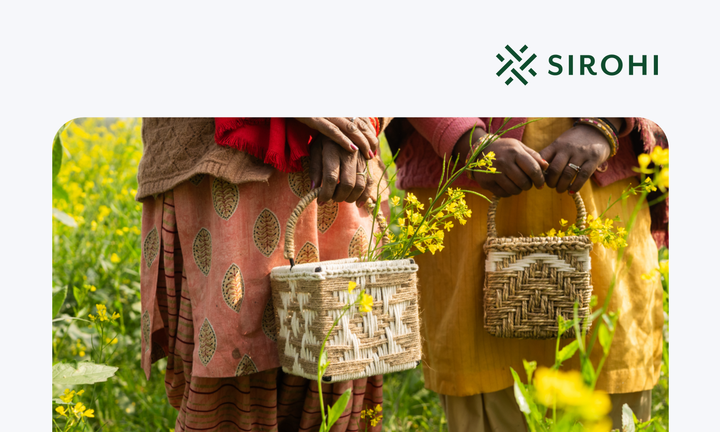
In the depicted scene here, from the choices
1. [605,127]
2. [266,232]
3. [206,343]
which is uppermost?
[605,127]

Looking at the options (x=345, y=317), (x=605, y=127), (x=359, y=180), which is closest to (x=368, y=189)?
(x=359, y=180)

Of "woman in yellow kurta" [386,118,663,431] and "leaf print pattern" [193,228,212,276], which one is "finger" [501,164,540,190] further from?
"leaf print pattern" [193,228,212,276]

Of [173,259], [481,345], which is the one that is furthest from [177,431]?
[481,345]

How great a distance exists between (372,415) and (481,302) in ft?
1.18

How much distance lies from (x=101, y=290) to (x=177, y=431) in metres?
0.73

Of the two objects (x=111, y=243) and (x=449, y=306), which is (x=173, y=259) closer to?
(x=449, y=306)

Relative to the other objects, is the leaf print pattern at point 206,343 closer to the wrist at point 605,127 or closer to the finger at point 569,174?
the finger at point 569,174

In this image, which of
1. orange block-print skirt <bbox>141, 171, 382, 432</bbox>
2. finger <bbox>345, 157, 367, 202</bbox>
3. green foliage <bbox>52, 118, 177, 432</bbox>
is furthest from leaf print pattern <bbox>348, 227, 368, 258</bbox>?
green foliage <bbox>52, 118, 177, 432</bbox>

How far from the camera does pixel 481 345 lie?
4.21ft

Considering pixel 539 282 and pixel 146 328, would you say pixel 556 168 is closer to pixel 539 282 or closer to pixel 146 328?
pixel 539 282

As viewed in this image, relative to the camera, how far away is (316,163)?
0.99m

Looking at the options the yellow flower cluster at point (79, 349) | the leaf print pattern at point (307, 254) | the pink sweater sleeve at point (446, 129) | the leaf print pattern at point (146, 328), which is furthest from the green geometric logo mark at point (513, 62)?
the yellow flower cluster at point (79, 349)

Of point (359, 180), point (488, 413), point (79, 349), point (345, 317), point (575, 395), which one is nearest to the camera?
point (575, 395)

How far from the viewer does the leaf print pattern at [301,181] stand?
1053 mm
